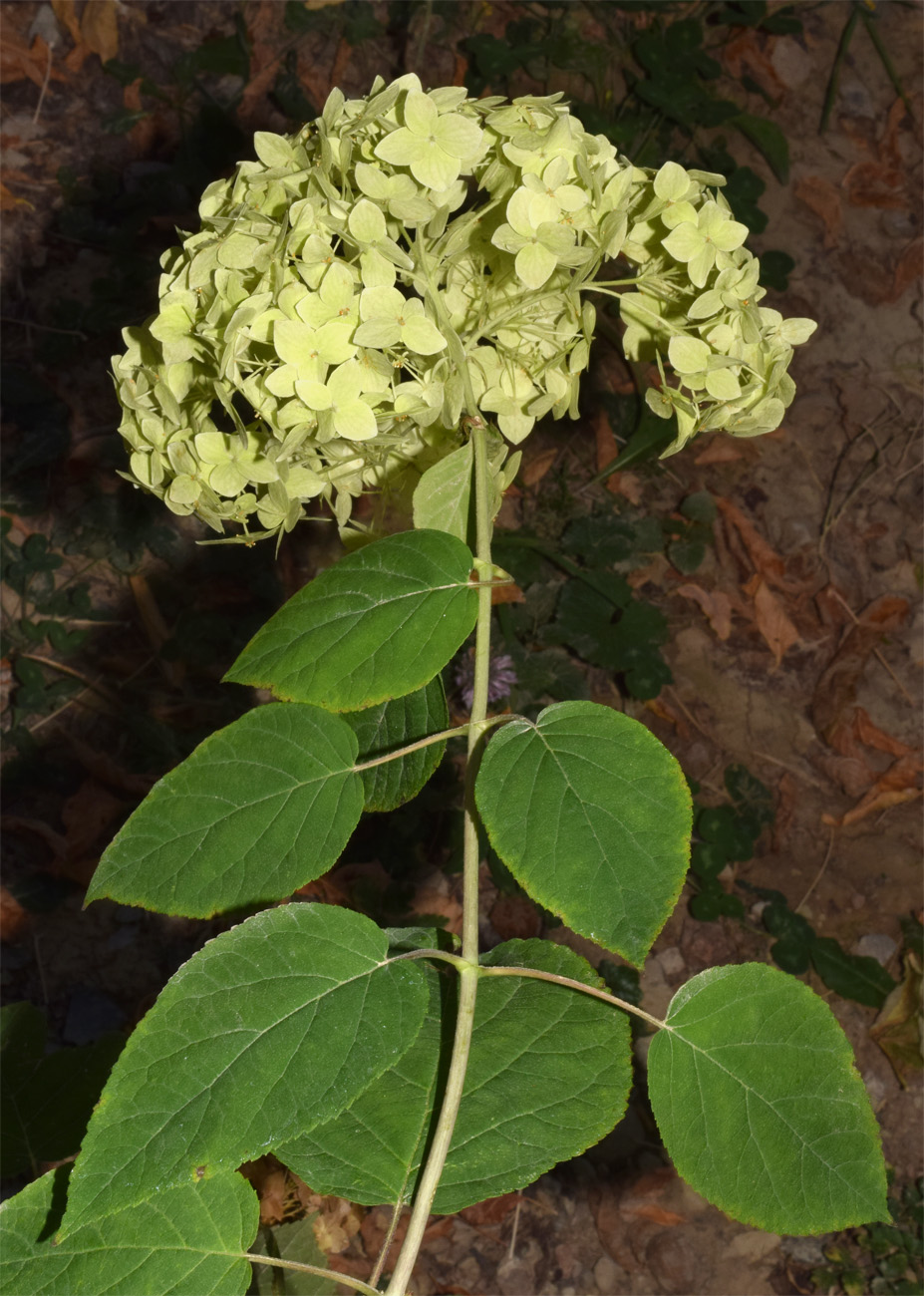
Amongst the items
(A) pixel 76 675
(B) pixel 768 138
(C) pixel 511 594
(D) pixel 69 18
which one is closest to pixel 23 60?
(D) pixel 69 18

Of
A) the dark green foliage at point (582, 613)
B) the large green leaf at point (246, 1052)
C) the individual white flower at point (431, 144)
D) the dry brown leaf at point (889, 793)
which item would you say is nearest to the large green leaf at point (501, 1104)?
the large green leaf at point (246, 1052)

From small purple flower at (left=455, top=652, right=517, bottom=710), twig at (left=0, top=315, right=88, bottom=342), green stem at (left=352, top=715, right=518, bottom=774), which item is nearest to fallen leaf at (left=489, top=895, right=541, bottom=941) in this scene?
small purple flower at (left=455, top=652, right=517, bottom=710)

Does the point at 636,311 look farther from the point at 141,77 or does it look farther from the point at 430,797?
the point at 141,77

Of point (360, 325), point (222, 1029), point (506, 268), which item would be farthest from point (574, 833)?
point (506, 268)

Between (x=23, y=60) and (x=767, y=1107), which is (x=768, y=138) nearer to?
(x=23, y=60)

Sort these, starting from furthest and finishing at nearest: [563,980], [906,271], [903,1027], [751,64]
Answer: [751,64] < [906,271] < [903,1027] < [563,980]

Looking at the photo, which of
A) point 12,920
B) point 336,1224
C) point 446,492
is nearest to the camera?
point 446,492
